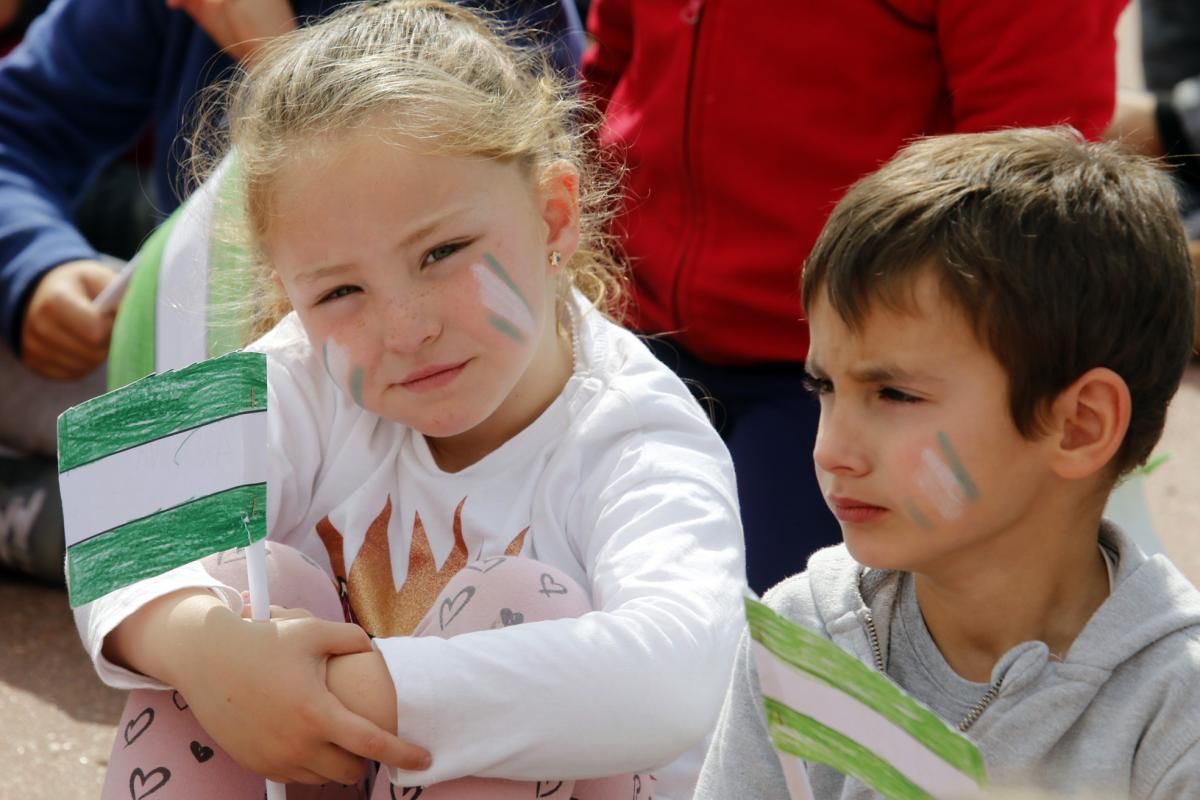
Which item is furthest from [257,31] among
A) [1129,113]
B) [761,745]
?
[1129,113]

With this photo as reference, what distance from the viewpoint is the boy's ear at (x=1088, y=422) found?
50.3 inches

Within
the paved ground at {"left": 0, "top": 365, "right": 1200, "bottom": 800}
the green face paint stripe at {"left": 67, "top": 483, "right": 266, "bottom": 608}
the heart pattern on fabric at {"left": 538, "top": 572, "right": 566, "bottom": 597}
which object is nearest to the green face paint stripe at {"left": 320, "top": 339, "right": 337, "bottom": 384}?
the green face paint stripe at {"left": 67, "top": 483, "right": 266, "bottom": 608}

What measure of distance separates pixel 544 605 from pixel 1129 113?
9.23 feet

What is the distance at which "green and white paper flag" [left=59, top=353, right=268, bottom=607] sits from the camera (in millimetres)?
1449

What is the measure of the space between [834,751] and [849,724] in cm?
3

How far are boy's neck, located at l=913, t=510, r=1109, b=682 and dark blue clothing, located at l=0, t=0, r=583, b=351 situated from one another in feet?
4.74

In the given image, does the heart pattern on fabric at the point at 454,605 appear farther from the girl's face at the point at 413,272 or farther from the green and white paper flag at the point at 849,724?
the green and white paper flag at the point at 849,724

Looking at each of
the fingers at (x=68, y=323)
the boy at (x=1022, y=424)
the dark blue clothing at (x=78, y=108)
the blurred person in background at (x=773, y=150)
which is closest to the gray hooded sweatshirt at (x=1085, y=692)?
the boy at (x=1022, y=424)

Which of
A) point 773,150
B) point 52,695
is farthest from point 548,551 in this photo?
point 52,695

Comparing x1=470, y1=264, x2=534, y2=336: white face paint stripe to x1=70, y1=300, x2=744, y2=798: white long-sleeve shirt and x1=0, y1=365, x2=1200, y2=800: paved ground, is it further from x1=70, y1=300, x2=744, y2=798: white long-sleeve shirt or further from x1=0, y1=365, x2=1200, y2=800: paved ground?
x1=0, y1=365, x2=1200, y2=800: paved ground

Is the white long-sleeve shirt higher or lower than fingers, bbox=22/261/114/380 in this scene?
higher

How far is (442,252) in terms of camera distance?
161 centimetres

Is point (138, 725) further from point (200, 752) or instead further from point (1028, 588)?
point (1028, 588)

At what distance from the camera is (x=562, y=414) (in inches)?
66.8
